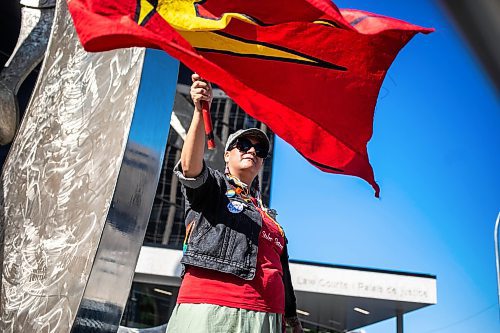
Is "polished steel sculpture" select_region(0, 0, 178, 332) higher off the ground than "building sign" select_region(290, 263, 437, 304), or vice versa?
"building sign" select_region(290, 263, 437, 304)

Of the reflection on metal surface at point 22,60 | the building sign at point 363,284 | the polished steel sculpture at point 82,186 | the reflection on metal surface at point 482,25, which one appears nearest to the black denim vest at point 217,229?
the polished steel sculpture at point 82,186

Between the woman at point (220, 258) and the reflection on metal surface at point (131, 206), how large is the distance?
418mm

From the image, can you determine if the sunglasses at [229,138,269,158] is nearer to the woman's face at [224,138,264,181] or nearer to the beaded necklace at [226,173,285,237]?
the woman's face at [224,138,264,181]

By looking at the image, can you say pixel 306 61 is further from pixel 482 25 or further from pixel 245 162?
pixel 482 25

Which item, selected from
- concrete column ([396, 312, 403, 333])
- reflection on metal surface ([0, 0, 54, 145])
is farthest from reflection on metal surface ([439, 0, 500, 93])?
concrete column ([396, 312, 403, 333])

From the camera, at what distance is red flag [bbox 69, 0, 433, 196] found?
210cm

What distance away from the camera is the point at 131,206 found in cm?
237

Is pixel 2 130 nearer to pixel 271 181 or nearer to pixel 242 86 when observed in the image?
pixel 242 86

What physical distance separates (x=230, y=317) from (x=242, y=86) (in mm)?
790

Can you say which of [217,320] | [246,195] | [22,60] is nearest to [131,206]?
[246,195]

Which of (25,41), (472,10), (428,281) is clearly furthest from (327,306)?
(472,10)

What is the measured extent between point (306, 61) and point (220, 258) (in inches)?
36.4

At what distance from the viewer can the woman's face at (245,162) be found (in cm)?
212

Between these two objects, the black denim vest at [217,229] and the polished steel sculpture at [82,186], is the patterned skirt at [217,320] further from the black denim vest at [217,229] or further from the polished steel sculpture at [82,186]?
the polished steel sculpture at [82,186]
